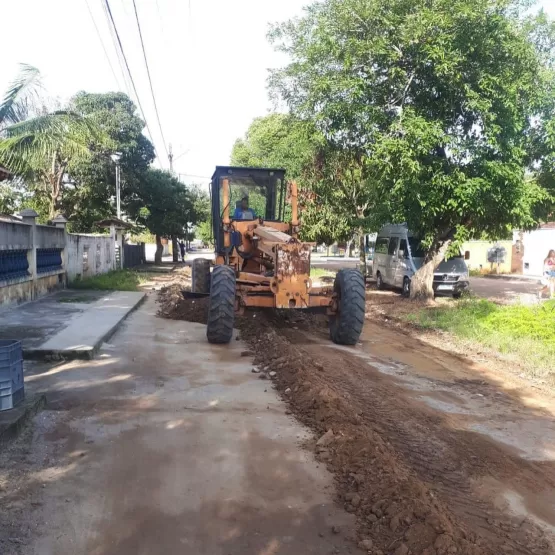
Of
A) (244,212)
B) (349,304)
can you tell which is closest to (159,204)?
(244,212)

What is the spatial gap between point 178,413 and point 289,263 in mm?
3608

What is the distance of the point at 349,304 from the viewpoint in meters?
9.03

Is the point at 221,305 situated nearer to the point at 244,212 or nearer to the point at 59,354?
the point at 59,354

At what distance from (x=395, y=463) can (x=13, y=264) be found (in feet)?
34.5

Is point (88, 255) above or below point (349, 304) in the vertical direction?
A: above

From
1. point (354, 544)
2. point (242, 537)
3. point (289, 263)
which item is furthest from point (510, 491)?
point (289, 263)

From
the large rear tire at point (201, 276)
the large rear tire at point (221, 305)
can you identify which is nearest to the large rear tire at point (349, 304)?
the large rear tire at point (221, 305)

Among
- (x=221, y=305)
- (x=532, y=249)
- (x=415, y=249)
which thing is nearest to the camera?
(x=221, y=305)

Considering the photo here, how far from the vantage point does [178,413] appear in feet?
18.1

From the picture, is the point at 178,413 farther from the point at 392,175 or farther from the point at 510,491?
the point at 392,175

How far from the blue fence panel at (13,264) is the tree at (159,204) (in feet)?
62.2

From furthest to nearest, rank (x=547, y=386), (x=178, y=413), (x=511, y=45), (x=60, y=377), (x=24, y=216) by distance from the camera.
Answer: (x=24, y=216)
(x=511, y=45)
(x=547, y=386)
(x=60, y=377)
(x=178, y=413)

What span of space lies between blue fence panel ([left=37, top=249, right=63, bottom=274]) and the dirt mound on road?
887cm

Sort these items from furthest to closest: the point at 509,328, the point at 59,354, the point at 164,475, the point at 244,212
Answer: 1. the point at 244,212
2. the point at 509,328
3. the point at 59,354
4. the point at 164,475
